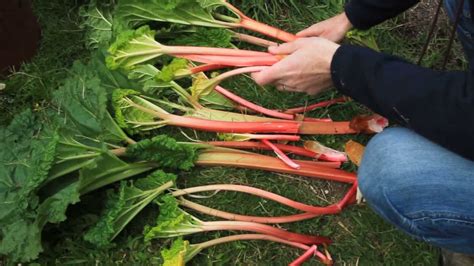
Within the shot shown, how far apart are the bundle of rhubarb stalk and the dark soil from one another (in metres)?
0.36

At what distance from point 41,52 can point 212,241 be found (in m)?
1.25

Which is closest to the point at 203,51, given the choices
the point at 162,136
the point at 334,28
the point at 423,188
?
the point at 162,136

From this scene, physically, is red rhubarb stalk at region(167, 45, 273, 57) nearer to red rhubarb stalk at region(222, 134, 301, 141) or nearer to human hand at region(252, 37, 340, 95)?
red rhubarb stalk at region(222, 134, 301, 141)

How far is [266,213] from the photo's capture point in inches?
91.0

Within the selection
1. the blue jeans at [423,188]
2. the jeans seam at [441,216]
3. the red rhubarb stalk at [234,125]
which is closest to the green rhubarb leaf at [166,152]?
the red rhubarb stalk at [234,125]

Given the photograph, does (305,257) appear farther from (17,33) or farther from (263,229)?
(17,33)

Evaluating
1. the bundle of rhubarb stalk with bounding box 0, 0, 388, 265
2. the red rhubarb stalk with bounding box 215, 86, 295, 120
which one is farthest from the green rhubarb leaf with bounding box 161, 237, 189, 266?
the red rhubarb stalk with bounding box 215, 86, 295, 120

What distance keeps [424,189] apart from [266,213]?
0.89m

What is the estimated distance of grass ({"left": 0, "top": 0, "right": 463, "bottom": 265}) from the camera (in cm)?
221

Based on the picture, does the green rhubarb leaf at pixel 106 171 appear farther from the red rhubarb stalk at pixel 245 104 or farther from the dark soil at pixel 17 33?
the dark soil at pixel 17 33

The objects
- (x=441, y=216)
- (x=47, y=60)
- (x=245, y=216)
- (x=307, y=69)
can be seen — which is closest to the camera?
(x=441, y=216)

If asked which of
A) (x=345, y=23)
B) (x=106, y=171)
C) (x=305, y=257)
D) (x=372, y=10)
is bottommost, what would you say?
(x=305, y=257)

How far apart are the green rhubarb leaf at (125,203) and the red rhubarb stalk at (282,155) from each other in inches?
15.4

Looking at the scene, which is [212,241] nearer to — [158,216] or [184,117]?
[158,216]
